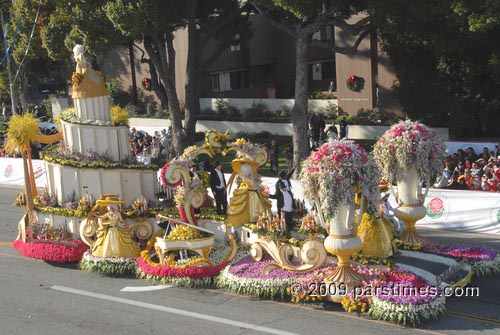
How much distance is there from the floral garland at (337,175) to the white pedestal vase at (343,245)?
0.28 metres

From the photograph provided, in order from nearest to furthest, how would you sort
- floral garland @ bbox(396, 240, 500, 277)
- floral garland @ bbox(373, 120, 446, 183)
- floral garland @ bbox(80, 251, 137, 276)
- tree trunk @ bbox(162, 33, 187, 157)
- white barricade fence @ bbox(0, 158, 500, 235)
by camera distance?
floral garland @ bbox(396, 240, 500, 277) → floral garland @ bbox(373, 120, 446, 183) → floral garland @ bbox(80, 251, 137, 276) → white barricade fence @ bbox(0, 158, 500, 235) → tree trunk @ bbox(162, 33, 187, 157)

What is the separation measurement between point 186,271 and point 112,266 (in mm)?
2107

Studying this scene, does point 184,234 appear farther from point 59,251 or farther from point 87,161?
point 59,251

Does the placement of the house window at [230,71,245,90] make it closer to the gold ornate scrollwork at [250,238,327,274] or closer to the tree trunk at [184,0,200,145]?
the tree trunk at [184,0,200,145]

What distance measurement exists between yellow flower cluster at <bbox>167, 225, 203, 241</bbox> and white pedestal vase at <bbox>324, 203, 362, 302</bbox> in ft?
11.2

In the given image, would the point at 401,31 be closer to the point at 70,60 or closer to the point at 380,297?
the point at 380,297

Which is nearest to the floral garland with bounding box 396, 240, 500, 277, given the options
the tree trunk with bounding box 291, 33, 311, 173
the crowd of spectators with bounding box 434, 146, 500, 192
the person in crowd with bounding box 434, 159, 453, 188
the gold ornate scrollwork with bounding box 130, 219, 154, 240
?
the crowd of spectators with bounding box 434, 146, 500, 192

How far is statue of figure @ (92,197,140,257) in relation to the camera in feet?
54.1

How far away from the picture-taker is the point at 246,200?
16344mm

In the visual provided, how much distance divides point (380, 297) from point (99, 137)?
8.47 meters

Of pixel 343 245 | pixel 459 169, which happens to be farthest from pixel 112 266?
pixel 459 169

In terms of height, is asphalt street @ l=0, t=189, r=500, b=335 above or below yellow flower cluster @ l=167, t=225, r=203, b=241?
below

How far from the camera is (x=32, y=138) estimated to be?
1809cm

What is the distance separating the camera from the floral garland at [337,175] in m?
12.8
